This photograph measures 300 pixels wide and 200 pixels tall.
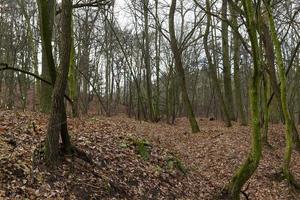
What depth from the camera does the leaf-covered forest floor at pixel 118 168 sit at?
755 centimetres

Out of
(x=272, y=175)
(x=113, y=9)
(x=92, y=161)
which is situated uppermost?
(x=113, y=9)

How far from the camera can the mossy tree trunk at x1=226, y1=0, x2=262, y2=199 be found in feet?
32.9

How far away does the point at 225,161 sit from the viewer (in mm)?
13555

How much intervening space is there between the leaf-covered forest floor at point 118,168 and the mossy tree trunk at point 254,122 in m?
0.43

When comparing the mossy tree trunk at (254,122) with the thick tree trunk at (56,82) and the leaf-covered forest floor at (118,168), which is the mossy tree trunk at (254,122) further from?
the thick tree trunk at (56,82)

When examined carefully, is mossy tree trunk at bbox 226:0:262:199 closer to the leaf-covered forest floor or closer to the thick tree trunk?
the leaf-covered forest floor

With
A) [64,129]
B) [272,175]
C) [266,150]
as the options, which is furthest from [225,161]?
[64,129]

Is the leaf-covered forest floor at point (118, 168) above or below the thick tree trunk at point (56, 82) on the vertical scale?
below

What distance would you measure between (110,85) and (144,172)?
26643 mm

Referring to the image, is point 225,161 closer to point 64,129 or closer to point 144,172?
point 144,172

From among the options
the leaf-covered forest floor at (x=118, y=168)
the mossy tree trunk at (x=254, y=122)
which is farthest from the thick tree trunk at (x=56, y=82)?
the mossy tree trunk at (x=254, y=122)

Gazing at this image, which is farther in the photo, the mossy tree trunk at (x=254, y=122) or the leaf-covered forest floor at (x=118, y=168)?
the mossy tree trunk at (x=254, y=122)

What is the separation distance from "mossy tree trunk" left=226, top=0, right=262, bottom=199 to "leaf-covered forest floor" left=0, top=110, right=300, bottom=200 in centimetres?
43

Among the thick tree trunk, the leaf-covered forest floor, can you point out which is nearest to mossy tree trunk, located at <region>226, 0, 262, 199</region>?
the leaf-covered forest floor
